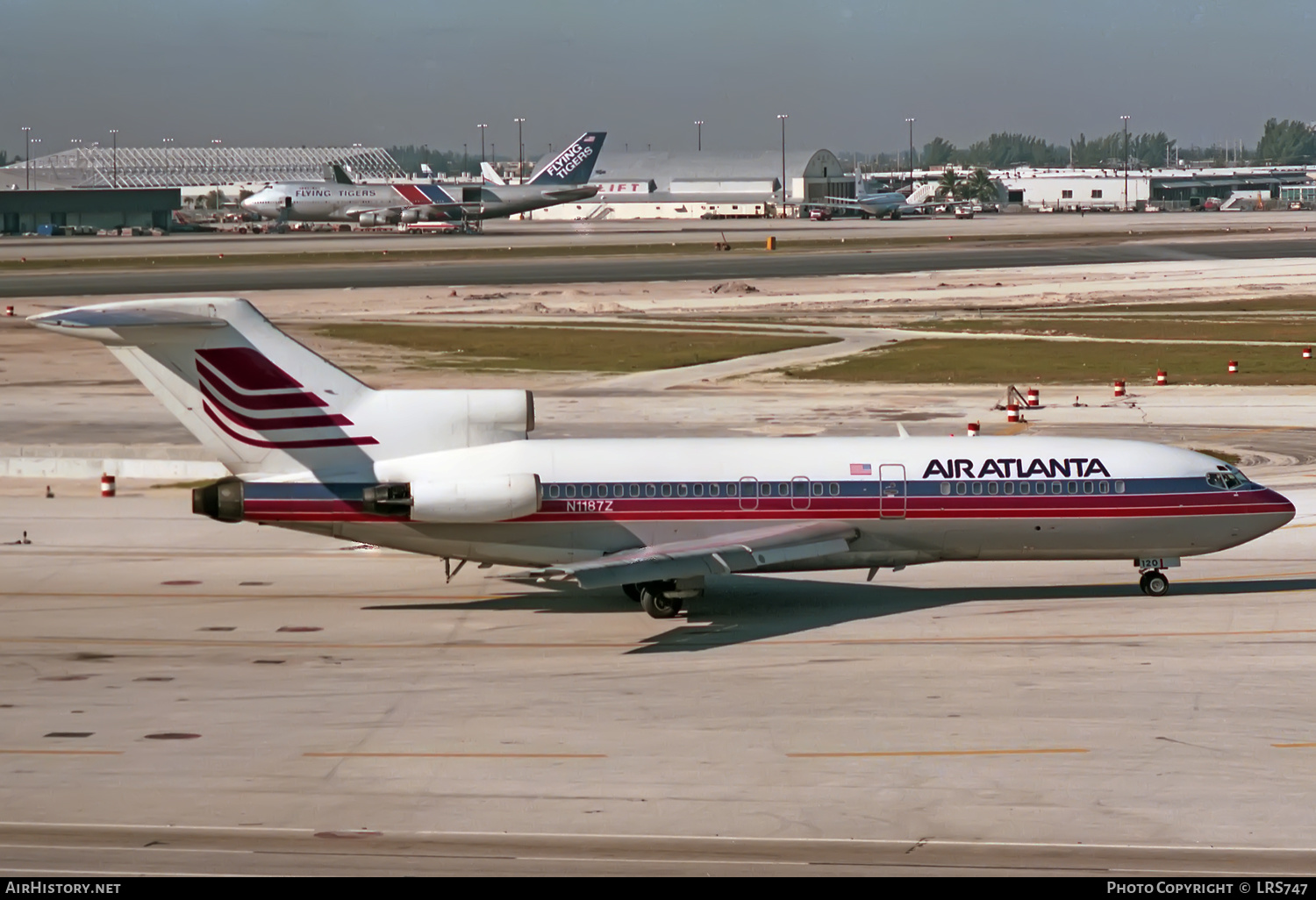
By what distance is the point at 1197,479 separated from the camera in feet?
106

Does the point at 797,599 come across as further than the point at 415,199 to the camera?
No

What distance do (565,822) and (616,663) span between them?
8.41 m

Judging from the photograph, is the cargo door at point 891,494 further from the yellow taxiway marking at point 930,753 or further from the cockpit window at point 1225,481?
the yellow taxiway marking at point 930,753

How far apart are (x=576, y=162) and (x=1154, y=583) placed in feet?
488

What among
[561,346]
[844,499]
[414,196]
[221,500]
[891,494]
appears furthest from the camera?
[414,196]

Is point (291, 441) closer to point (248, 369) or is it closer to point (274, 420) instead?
point (274, 420)

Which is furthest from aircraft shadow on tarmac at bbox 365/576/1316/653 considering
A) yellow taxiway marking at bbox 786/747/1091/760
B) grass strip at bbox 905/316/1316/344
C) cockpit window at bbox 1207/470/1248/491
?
grass strip at bbox 905/316/1316/344

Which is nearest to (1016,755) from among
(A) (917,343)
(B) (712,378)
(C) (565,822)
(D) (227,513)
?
(C) (565,822)

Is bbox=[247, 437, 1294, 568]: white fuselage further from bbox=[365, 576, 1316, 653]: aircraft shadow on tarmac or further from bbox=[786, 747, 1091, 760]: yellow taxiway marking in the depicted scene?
bbox=[786, 747, 1091, 760]: yellow taxiway marking

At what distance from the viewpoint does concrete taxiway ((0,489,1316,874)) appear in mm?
18578

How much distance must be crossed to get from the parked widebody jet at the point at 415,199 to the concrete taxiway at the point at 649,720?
454 ft

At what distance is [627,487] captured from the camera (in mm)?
31016

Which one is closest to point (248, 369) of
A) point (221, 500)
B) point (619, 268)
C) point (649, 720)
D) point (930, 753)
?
point (221, 500)

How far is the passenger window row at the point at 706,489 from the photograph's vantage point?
101 ft
